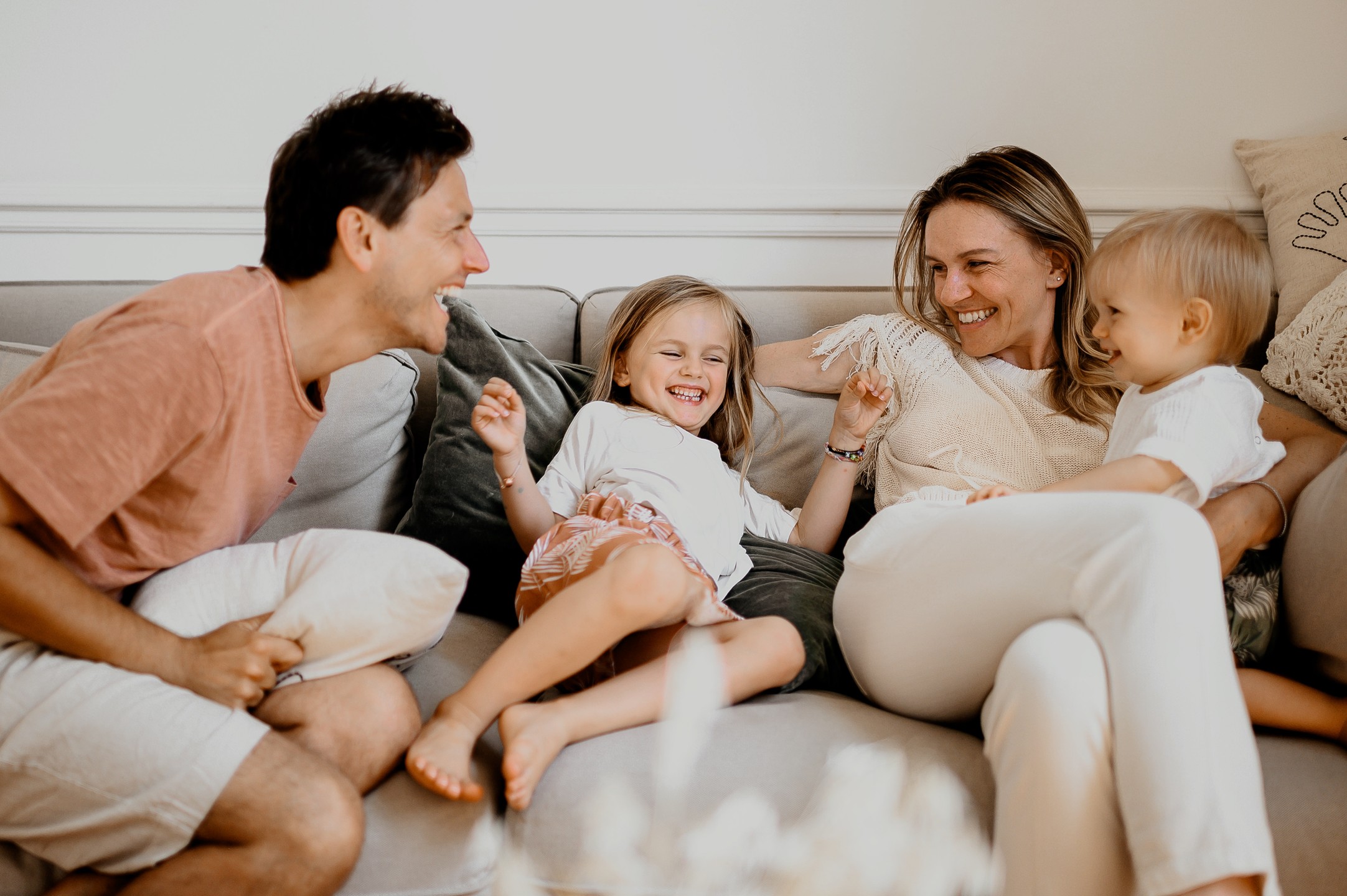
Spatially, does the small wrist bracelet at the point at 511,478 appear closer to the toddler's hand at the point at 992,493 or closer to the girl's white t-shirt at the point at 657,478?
the girl's white t-shirt at the point at 657,478

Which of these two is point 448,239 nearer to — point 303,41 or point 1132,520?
point 1132,520

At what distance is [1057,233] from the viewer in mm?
1613

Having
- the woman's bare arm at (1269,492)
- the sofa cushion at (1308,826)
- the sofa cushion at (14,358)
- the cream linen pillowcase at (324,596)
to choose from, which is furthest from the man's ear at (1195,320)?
the sofa cushion at (14,358)

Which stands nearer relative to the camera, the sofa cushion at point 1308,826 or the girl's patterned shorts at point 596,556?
the sofa cushion at point 1308,826

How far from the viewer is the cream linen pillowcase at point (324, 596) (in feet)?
3.25

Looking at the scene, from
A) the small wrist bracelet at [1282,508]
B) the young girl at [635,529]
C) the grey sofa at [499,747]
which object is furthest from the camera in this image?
the small wrist bracelet at [1282,508]

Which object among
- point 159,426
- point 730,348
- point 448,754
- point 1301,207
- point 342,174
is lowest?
point 448,754

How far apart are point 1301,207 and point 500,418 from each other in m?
1.71

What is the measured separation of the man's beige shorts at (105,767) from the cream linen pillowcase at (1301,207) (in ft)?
6.40

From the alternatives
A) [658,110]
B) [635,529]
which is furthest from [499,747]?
[658,110]

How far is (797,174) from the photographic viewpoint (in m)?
2.04

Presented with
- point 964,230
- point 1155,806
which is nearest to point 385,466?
point 964,230

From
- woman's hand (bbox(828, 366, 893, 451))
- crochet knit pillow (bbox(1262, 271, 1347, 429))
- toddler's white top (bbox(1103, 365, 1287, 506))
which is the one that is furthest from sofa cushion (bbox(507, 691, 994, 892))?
crochet knit pillow (bbox(1262, 271, 1347, 429))

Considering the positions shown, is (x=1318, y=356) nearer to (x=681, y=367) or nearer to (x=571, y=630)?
(x=681, y=367)
